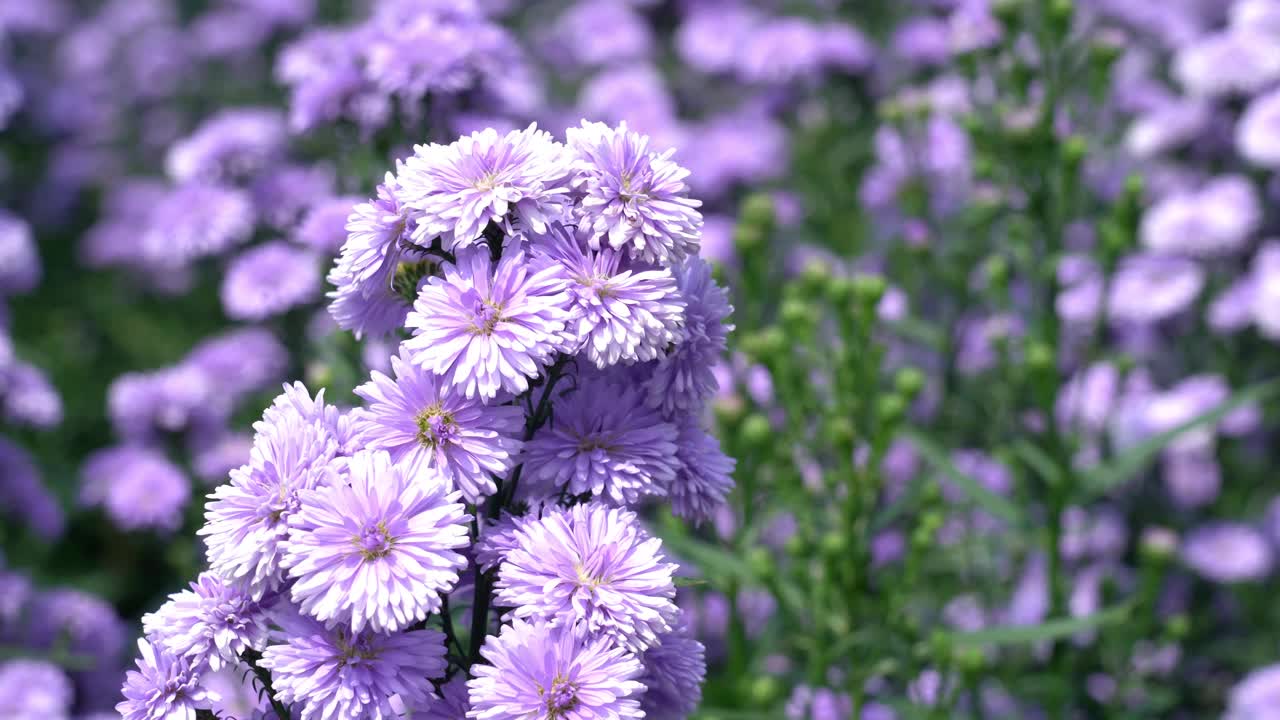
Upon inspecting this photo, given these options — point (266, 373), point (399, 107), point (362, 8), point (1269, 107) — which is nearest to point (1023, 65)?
point (1269, 107)

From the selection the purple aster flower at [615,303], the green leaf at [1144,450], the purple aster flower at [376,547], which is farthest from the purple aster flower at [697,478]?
the green leaf at [1144,450]

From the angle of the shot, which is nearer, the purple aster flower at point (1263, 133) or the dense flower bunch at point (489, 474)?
the dense flower bunch at point (489, 474)

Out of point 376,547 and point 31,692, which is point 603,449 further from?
point 31,692

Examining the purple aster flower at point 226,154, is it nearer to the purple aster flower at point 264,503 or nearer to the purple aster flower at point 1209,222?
the purple aster flower at point 264,503

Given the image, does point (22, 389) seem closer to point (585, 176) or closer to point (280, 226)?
point (280, 226)

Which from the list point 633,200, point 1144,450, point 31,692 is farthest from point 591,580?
point 31,692

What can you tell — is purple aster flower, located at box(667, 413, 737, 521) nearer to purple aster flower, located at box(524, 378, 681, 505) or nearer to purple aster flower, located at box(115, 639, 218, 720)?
purple aster flower, located at box(524, 378, 681, 505)
